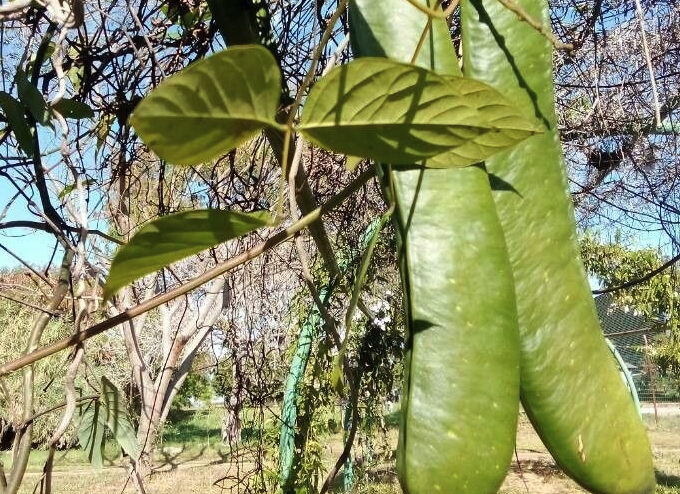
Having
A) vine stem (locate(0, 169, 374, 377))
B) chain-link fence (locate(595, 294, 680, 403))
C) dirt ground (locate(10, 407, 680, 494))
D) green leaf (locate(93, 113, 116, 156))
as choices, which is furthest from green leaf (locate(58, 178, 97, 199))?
chain-link fence (locate(595, 294, 680, 403))

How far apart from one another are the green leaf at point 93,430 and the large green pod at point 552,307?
495mm

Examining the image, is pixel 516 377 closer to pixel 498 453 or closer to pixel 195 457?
pixel 498 453

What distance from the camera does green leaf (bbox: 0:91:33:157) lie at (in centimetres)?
57

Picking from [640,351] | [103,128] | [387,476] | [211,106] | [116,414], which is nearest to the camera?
[211,106]

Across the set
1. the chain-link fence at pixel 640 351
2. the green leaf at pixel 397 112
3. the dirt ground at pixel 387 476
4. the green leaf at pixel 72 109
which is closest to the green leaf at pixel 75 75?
the green leaf at pixel 72 109

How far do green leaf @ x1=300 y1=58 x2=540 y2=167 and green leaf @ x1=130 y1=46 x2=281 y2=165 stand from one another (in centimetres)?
2

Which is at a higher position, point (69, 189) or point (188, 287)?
point (69, 189)


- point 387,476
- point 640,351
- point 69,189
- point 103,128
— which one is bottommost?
point 387,476

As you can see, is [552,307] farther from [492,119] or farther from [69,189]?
[69,189]

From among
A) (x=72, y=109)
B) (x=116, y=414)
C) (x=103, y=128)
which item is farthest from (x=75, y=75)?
(x=116, y=414)

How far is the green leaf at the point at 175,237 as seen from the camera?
0.25m

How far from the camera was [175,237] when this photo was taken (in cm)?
26

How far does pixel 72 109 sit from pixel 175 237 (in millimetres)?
441

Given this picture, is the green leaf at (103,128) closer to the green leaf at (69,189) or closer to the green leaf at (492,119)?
the green leaf at (69,189)
